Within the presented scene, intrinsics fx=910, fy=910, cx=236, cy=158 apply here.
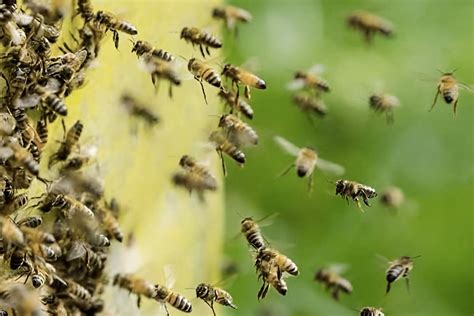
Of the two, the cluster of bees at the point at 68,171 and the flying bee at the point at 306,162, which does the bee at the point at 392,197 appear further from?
the cluster of bees at the point at 68,171

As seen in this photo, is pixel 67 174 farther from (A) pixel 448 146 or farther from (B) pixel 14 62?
(A) pixel 448 146

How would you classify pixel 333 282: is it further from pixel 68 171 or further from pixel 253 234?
pixel 68 171

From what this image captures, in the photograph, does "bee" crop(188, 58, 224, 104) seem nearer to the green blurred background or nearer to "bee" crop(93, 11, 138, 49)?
"bee" crop(93, 11, 138, 49)

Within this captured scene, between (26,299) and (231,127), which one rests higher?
(231,127)

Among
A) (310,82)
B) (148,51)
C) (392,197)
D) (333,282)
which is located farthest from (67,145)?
(392,197)

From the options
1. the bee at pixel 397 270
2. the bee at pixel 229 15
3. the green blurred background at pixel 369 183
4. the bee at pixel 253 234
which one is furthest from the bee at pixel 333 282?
the bee at pixel 229 15

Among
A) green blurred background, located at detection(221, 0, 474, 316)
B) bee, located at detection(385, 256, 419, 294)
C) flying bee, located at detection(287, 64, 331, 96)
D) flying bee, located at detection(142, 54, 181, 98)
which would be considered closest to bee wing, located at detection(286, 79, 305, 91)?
flying bee, located at detection(287, 64, 331, 96)

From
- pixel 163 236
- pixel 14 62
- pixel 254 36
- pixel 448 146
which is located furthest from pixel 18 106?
pixel 448 146
